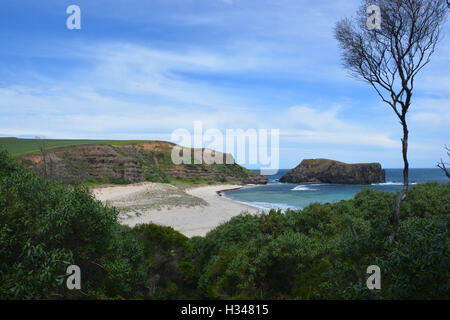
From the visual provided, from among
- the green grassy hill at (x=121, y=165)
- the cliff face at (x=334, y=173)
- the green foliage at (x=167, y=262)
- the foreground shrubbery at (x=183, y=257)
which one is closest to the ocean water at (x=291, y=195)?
the cliff face at (x=334, y=173)

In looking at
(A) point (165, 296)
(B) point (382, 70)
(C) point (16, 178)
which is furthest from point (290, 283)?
(C) point (16, 178)

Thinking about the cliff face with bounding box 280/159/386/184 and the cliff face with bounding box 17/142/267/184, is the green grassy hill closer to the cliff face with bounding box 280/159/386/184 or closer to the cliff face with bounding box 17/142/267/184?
the cliff face with bounding box 17/142/267/184

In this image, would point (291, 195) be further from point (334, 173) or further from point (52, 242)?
point (52, 242)

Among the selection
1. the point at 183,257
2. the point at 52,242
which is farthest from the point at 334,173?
the point at 52,242

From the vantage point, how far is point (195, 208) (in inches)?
1756

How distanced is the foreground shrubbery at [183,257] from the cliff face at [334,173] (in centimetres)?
10867

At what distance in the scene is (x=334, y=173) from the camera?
4788 inches

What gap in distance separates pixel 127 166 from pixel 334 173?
262 feet

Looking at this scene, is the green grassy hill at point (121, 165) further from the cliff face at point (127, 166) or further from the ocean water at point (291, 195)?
the ocean water at point (291, 195)

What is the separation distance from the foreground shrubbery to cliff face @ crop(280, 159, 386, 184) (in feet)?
357

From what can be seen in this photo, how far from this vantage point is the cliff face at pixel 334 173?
380ft
